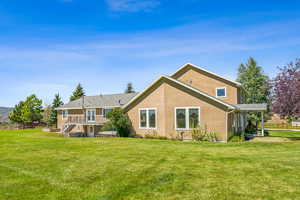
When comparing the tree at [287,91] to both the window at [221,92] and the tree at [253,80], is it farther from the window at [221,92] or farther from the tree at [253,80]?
the tree at [253,80]

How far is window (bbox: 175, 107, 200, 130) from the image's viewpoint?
18.0 meters

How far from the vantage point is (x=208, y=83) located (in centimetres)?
2417

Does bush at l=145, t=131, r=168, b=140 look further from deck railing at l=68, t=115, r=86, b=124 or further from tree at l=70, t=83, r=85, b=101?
tree at l=70, t=83, r=85, b=101

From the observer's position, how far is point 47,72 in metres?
26.3

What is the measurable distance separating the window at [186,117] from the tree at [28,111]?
42.6m

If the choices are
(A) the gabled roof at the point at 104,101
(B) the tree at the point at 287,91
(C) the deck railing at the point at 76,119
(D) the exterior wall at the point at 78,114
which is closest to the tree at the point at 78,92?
(D) the exterior wall at the point at 78,114

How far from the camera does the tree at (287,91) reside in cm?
1661

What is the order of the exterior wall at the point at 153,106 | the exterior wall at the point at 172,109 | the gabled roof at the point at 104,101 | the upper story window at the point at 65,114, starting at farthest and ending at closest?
the upper story window at the point at 65,114 → the gabled roof at the point at 104,101 → the exterior wall at the point at 153,106 → the exterior wall at the point at 172,109

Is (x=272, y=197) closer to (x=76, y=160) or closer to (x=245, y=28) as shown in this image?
(x=76, y=160)

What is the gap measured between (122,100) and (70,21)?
15.2m

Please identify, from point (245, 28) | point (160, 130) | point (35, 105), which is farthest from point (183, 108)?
point (35, 105)

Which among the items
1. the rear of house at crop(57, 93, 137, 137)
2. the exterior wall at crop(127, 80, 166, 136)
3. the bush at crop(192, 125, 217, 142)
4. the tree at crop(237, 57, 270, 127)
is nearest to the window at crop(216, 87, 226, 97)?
the bush at crop(192, 125, 217, 142)

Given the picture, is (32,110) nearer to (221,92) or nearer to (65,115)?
(65,115)

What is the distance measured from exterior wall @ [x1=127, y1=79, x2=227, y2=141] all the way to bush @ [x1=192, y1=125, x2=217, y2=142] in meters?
0.31
